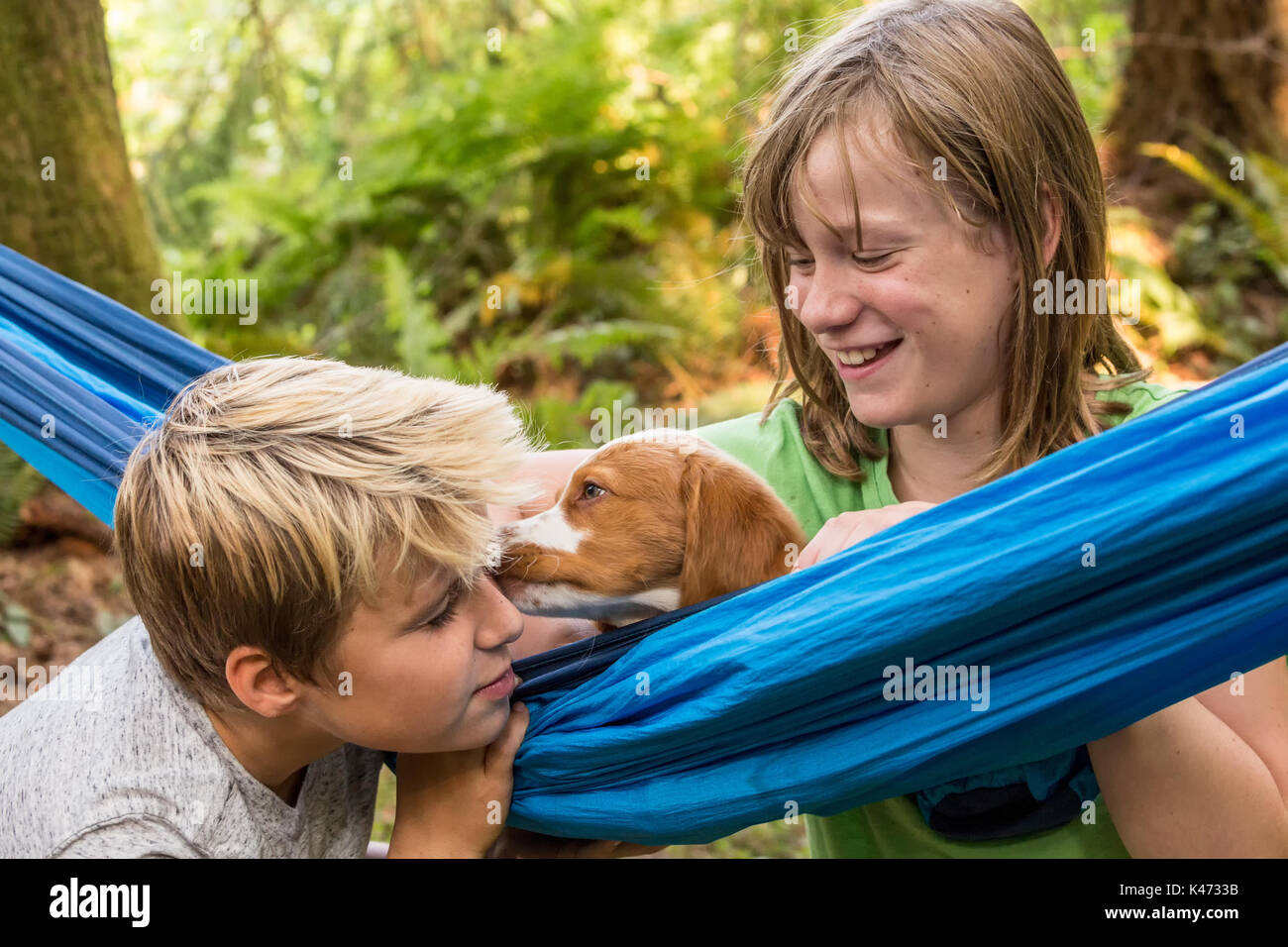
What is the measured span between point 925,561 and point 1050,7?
26.6ft

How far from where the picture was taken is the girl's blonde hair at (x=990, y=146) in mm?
1766

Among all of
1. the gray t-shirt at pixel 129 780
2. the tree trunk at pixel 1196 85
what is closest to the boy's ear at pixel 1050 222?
the gray t-shirt at pixel 129 780

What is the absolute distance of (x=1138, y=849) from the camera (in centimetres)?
170

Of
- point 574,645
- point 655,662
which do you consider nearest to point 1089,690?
point 655,662

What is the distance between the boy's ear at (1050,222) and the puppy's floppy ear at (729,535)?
2.07 ft

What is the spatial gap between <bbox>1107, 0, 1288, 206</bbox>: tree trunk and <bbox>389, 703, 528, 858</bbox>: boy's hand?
23.3 feet

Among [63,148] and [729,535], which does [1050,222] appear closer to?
[729,535]

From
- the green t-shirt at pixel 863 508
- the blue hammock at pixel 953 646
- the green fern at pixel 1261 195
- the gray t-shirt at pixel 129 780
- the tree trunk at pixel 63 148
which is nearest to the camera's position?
the blue hammock at pixel 953 646

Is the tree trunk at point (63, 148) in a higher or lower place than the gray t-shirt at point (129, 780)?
higher

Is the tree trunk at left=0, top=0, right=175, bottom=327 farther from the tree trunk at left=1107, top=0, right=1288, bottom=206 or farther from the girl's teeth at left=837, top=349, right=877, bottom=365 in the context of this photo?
the tree trunk at left=1107, top=0, right=1288, bottom=206

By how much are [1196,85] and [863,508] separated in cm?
675

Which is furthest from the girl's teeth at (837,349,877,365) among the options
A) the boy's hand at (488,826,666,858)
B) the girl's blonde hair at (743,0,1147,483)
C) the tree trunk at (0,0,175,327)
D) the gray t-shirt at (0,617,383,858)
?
the tree trunk at (0,0,175,327)

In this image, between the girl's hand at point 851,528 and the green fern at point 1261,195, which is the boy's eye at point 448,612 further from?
the green fern at point 1261,195
